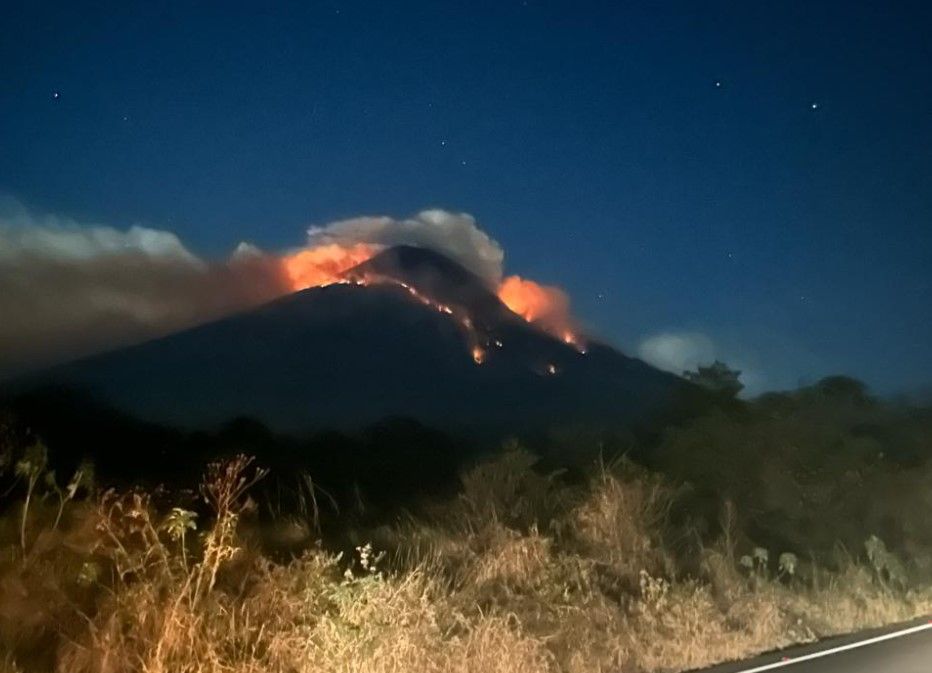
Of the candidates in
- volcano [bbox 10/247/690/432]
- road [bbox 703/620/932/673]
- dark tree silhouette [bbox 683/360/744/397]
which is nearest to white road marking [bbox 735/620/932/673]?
road [bbox 703/620/932/673]

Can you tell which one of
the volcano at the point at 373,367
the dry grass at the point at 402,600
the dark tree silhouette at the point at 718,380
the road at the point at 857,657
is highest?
the volcano at the point at 373,367

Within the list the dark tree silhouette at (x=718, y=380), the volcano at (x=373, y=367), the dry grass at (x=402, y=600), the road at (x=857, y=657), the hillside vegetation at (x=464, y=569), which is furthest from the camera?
the volcano at (x=373, y=367)

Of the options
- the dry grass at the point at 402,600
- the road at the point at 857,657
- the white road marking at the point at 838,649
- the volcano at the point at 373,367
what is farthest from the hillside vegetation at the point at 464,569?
the volcano at the point at 373,367

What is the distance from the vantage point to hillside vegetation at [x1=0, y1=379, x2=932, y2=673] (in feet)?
36.1

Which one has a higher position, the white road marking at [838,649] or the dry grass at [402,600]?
the dry grass at [402,600]

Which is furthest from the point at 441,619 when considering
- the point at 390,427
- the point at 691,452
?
the point at 390,427

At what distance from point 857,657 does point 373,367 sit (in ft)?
263

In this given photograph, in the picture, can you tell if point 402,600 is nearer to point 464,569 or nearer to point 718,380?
point 464,569

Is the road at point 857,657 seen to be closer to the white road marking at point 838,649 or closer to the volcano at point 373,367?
the white road marking at point 838,649

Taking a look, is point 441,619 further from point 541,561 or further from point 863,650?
point 863,650

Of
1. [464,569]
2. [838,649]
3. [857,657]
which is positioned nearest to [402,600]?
[464,569]

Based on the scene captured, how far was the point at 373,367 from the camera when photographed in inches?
3642

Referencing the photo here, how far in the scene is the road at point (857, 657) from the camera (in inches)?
485

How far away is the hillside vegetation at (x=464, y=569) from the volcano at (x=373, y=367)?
40535mm
